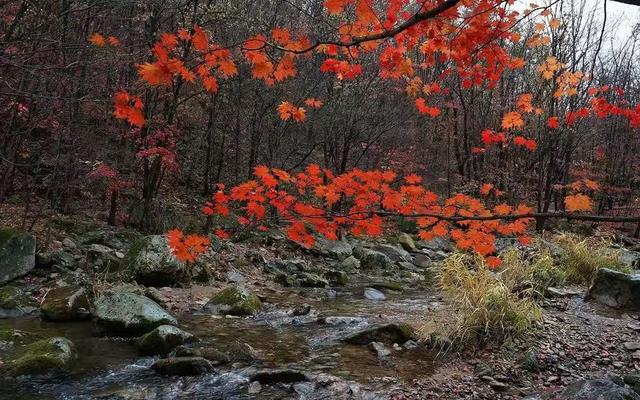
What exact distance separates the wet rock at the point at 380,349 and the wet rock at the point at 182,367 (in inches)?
74.9

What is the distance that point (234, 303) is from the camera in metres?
7.49

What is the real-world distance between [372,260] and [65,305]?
742 cm

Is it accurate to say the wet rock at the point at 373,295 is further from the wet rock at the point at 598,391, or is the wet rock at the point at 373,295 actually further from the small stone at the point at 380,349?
the wet rock at the point at 598,391

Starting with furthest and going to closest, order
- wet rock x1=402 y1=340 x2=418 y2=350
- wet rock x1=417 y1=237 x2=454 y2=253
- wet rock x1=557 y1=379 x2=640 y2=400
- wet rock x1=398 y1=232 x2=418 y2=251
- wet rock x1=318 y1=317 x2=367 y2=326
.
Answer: wet rock x1=417 y1=237 x2=454 y2=253, wet rock x1=398 y1=232 x2=418 y2=251, wet rock x1=318 y1=317 x2=367 y2=326, wet rock x1=402 y1=340 x2=418 y2=350, wet rock x1=557 y1=379 x2=640 y2=400

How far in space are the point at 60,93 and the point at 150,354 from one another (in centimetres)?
526

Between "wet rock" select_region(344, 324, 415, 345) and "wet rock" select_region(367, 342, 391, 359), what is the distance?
13 cm

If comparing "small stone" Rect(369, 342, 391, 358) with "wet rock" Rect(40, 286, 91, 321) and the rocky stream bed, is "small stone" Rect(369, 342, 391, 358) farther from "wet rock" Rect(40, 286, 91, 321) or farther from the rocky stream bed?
"wet rock" Rect(40, 286, 91, 321)

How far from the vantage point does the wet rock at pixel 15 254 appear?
729cm

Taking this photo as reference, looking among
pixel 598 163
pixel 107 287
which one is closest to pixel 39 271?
pixel 107 287

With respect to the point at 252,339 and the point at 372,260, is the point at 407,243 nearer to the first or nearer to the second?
the point at 372,260

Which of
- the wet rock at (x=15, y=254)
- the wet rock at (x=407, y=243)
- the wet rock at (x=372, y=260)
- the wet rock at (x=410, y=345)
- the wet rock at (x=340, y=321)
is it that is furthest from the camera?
the wet rock at (x=407, y=243)

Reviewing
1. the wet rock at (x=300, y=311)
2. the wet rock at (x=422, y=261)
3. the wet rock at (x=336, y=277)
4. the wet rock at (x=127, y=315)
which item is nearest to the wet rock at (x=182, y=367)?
the wet rock at (x=127, y=315)

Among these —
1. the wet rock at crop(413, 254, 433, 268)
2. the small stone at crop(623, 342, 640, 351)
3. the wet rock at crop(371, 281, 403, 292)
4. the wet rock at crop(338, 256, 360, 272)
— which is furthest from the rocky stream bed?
the wet rock at crop(413, 254, 433, 268)

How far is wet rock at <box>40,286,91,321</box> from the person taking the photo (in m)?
6.42
